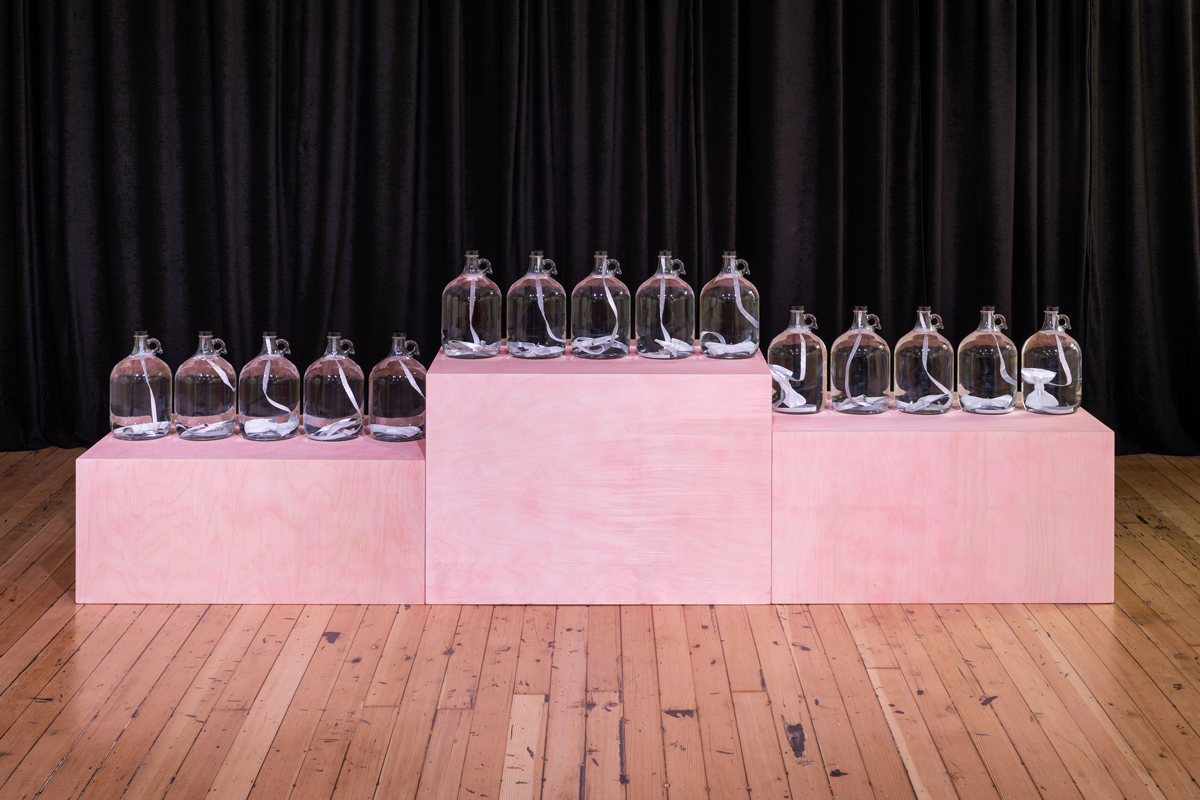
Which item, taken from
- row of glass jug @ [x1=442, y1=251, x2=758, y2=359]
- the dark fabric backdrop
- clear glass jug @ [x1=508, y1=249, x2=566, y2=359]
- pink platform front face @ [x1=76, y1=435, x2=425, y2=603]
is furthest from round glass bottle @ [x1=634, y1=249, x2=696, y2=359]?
the dark fabric backdrop

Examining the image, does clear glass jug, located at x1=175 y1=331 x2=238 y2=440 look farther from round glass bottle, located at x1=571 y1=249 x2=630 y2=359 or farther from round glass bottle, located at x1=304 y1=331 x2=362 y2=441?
round glass bottle, located at x1=571 y1=249 x2=630 y2=359

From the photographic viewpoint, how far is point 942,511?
116 inches

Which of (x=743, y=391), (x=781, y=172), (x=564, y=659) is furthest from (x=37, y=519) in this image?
(x=781, y=172)

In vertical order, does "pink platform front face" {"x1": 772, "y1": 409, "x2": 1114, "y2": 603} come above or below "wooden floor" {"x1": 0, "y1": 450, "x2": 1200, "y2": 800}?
above

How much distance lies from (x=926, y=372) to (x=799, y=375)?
307mm

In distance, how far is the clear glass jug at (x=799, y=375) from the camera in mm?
3076

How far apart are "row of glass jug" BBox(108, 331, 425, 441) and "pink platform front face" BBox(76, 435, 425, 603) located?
0.09 meters

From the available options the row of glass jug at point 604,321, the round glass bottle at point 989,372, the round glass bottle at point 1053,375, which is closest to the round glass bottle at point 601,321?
the row of glass jug at point 604,321

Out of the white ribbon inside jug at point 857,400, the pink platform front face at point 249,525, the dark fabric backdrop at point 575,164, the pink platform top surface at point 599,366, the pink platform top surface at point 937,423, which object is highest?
the dark fabric backdrop at point 575,164

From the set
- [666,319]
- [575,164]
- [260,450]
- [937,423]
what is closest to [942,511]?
[937,423]

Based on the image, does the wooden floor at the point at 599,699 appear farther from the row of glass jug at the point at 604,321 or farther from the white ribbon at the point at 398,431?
the row of glass jug at the point at 604,321

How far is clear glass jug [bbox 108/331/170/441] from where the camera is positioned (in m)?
3.08

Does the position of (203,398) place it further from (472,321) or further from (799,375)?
(799,375)

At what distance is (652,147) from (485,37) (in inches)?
27.4
